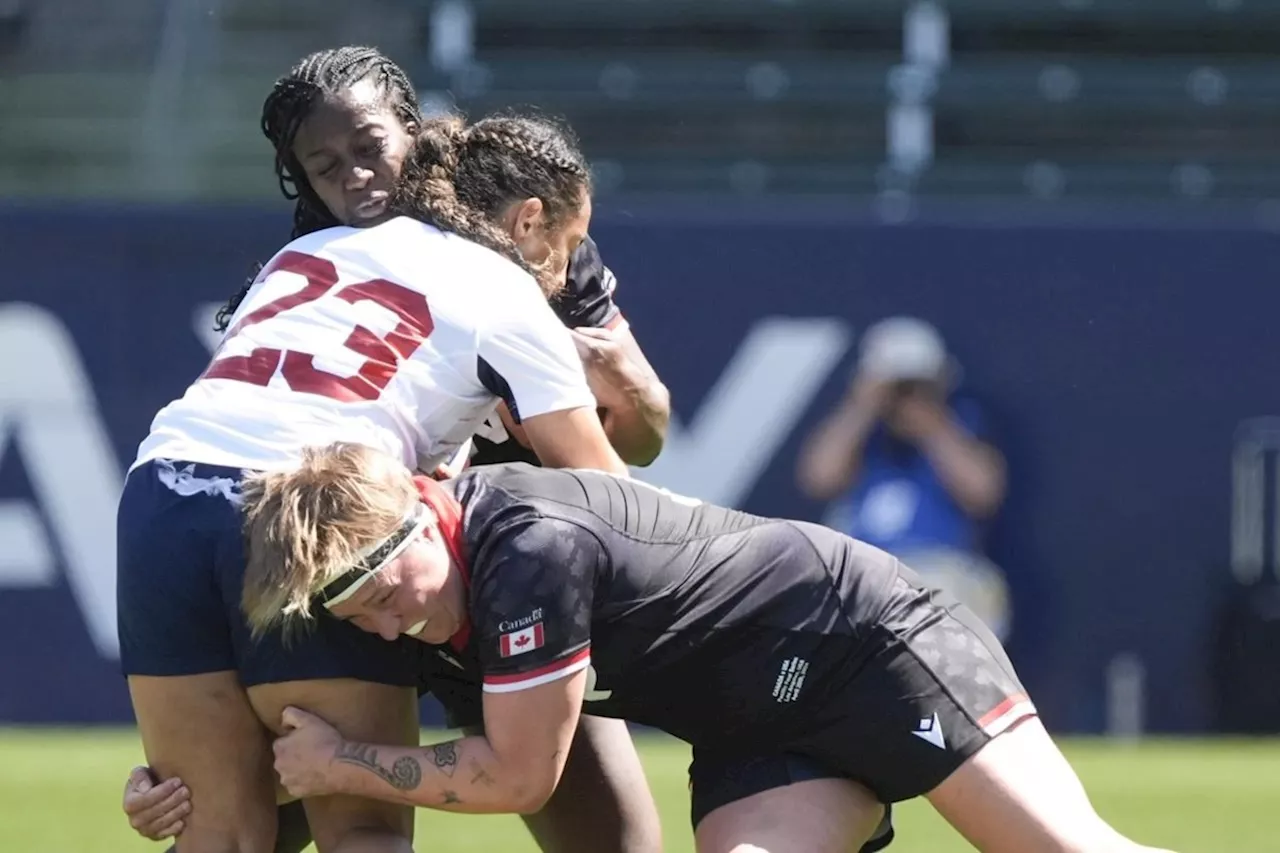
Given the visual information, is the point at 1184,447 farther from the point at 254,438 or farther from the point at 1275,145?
the point at 254,438

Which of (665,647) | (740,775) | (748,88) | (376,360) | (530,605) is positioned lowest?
(740,775)

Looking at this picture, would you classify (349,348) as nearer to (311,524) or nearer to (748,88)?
(311,524)

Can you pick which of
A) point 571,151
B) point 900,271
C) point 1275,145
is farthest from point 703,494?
point 571,151

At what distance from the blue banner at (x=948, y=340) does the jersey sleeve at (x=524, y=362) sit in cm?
506

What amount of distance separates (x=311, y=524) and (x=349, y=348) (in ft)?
1.32

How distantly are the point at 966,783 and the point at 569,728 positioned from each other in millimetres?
742

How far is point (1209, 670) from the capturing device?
8930 mm

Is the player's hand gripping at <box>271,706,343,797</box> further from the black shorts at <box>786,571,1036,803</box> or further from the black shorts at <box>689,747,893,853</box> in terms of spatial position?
the black shorts at <box>786,571,1036,803</box>

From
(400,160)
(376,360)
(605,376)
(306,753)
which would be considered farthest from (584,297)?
(306,753)

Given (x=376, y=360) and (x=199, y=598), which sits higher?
(x=376, y=360)

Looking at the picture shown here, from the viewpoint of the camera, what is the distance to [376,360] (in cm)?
374

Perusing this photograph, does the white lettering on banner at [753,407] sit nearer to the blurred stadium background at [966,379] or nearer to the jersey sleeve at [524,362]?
the blurred stadium background at [966,379]

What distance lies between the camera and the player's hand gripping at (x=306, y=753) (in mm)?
3607

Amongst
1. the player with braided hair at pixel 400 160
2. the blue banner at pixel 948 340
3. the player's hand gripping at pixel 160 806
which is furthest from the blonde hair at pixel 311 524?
the blue banner at pixel 948 340
